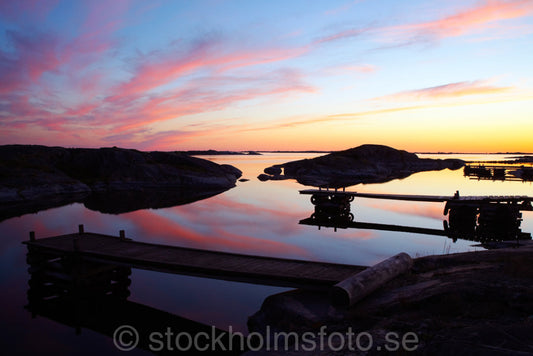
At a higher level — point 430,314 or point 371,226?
point 430,314

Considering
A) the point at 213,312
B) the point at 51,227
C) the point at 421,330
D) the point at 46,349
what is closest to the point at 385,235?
the point at 213,312

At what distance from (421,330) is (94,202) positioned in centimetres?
4621

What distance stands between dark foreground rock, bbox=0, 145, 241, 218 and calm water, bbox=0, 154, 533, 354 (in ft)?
24.8

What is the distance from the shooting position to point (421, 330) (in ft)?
23.8

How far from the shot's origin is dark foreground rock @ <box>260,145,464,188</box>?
79875 mm

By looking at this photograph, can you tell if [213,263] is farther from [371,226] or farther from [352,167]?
[352,167]

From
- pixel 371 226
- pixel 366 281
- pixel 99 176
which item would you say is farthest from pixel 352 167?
pixel 366 281

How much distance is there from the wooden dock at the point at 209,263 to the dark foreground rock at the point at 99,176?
1060 inches

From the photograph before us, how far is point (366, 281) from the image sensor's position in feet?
31.3

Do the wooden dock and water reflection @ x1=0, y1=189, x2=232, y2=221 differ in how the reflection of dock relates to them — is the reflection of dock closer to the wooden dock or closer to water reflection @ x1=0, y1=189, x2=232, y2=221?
the wooden dock

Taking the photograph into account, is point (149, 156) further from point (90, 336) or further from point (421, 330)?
point (421, 330)

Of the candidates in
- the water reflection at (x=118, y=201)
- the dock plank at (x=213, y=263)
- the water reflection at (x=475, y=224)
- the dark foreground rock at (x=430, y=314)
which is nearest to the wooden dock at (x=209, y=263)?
the dock plank at (x=213, y=263)

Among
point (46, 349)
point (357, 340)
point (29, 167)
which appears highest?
point (29, 167)

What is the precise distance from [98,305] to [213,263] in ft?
17.5
